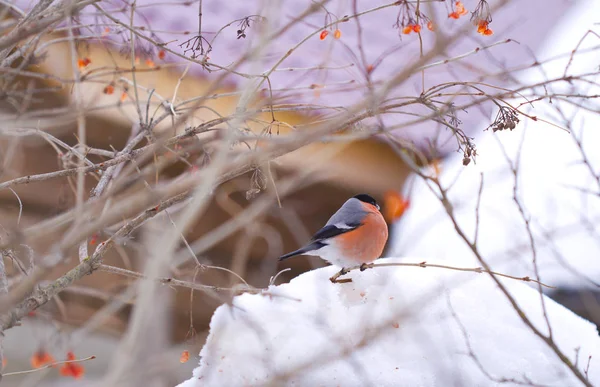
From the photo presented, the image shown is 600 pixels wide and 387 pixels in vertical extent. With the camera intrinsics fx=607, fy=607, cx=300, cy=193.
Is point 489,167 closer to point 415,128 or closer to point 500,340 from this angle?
point 415,128

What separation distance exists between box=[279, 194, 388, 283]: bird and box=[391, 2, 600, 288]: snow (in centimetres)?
17

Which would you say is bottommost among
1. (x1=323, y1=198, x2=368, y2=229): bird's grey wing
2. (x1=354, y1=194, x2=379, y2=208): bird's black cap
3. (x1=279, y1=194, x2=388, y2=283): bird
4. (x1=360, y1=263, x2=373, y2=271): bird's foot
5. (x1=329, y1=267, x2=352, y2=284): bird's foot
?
(x1=329, y1=267, x2=352, y2=284): bird's foot

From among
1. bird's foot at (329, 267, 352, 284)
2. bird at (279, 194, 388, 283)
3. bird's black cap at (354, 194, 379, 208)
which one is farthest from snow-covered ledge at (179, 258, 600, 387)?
bird's black cap at (354, 194, 379, 208)

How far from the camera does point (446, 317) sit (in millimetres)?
1494

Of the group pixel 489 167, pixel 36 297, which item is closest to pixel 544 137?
pixel 489 167

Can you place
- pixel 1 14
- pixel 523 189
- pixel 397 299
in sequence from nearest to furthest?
pixel 1 14, pixel 397 299, pixel 523 189

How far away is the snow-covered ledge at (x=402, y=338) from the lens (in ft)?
4.58

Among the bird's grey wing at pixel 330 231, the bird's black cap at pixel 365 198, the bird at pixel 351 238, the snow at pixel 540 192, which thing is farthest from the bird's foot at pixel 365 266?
the bird's black cap at pixel 365 198

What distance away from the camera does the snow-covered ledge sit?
4.58 feet

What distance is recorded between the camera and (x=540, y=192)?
2.68 m

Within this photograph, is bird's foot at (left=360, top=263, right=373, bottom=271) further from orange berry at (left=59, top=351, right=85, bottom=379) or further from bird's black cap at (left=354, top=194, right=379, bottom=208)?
orange berry at (left=59, top=351, right=85, bottom=379)

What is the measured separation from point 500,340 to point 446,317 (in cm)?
14

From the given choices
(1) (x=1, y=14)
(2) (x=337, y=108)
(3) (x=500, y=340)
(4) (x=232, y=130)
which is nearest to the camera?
(4) (x=232, y=130)

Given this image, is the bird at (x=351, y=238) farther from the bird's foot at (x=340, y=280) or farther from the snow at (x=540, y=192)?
the snow at (x=540, y=192)
